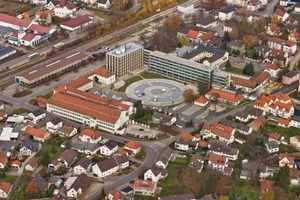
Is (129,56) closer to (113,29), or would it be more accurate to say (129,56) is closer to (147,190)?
(113,29)

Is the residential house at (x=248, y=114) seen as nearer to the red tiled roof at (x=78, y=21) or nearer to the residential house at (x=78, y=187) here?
the residential house at (x=78, y=187)

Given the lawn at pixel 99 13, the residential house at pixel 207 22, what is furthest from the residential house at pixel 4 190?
the lawn at pixel 99 13

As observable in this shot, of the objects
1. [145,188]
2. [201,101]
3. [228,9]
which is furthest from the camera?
[228,9]

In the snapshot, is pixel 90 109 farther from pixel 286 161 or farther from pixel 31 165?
pixel 286 161

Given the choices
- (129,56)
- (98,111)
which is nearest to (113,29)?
(129,56)

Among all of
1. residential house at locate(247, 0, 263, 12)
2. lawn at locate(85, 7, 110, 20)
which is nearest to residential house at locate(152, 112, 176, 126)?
lawn at locate(85, 7, 110, 20)

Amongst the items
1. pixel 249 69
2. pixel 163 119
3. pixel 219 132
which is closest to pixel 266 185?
pixel 219 132
